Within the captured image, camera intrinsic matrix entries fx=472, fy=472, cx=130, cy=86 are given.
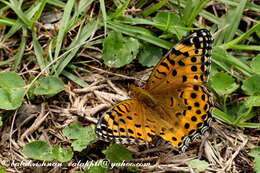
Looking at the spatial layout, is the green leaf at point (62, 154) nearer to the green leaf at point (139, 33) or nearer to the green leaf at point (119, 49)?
the green leaf at point (119, 49)

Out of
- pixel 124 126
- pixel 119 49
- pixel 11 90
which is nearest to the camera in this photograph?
pixel 124 126

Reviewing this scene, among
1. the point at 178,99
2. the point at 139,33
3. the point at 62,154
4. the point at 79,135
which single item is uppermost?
the point at 139,33

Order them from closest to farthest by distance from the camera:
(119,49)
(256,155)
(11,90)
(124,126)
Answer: (124,126), (256,155), (11,90), (119,49)

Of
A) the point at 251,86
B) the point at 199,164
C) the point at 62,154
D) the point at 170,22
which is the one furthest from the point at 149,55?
the point at 62,154

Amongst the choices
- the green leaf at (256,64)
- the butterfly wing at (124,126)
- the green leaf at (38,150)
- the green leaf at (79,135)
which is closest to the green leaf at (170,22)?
the green leaf at (256,64)

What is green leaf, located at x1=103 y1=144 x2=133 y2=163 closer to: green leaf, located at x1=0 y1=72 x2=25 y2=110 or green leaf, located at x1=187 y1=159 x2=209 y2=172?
green leaf, located at x1=187 y1=159 x2=209 y2=172

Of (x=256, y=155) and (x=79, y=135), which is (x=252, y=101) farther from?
(x=79, y=135)

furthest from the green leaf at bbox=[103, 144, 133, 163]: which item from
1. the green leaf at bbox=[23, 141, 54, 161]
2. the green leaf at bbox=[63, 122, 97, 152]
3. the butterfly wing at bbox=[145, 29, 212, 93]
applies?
the butterfly wing at bbox=[145, 29, 212, 93]
